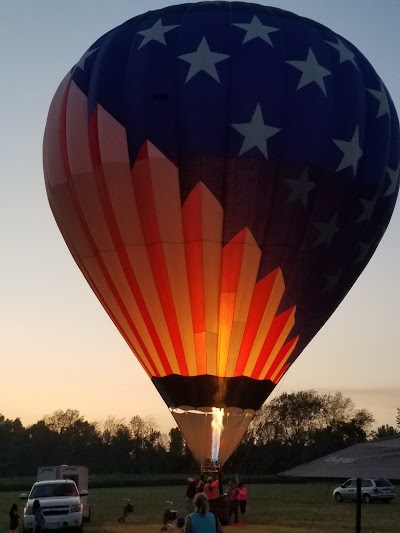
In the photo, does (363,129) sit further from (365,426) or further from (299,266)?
(365,426)

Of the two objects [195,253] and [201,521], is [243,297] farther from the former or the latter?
[201,521]

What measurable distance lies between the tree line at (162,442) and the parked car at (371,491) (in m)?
31.6

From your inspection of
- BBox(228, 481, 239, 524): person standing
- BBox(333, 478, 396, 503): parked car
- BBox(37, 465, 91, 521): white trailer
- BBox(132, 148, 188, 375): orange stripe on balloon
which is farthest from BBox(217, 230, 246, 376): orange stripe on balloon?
BBox(333, 478, 396, 503): parked car

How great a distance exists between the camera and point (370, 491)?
2728 cm

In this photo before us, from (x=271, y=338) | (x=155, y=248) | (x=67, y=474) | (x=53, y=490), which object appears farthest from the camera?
(x=67, y=474)

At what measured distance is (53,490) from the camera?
1736 cm

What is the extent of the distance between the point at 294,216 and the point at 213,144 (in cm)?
190

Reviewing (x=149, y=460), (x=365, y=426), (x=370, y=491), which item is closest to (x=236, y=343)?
(x=370, y=491)

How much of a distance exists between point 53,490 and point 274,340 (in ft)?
18.0

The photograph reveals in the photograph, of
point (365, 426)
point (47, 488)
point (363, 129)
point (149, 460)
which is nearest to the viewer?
point (363, 129)

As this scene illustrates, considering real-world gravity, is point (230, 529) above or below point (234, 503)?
below

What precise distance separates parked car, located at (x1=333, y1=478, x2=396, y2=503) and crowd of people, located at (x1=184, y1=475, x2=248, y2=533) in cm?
734

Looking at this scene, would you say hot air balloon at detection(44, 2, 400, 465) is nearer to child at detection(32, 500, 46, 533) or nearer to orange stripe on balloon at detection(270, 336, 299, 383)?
orange stripe on balloon at detection(270, 336, 299, 383)

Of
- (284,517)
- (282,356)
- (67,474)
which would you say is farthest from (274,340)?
(67,474)
